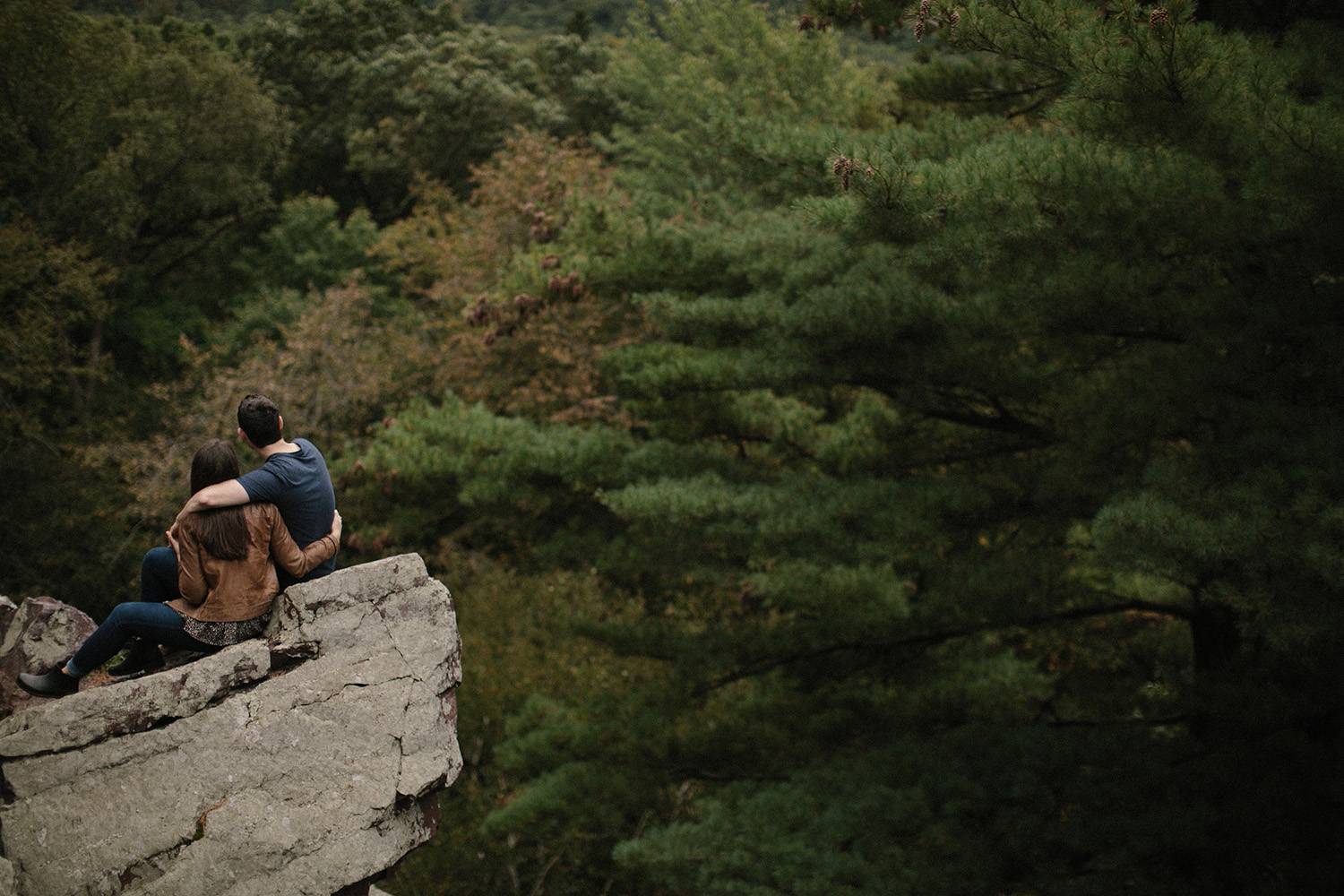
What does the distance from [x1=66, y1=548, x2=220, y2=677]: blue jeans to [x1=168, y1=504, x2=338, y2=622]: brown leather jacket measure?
0.07 metres

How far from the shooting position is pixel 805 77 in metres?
17.2

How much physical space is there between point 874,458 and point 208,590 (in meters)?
4.24

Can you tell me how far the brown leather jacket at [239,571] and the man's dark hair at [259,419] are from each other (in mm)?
269

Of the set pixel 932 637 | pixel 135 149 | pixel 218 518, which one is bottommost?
pixel 932 637

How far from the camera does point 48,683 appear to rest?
3.66 meters

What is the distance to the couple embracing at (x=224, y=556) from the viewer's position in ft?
11.5

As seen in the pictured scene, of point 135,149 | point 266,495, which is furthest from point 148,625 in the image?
point 135,149

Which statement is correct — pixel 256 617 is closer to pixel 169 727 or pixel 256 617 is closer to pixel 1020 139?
pixel 169 727

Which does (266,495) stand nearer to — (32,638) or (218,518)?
(218,518)

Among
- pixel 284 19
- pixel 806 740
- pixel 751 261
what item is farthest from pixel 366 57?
pixel 806 740

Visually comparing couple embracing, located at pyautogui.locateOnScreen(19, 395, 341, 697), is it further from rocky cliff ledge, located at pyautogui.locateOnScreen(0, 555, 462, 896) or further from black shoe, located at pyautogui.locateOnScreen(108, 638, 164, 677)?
rocky cliff ledge, located at pyautogui.locateOnScreen(0, 555, 462, 896)

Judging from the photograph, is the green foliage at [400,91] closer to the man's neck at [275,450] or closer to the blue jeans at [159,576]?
the man's neck at [275,450]

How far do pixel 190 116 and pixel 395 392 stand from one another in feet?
19.8

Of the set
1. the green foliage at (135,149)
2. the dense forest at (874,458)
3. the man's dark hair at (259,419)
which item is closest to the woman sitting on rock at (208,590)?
the man's dark hair at (259,419)
